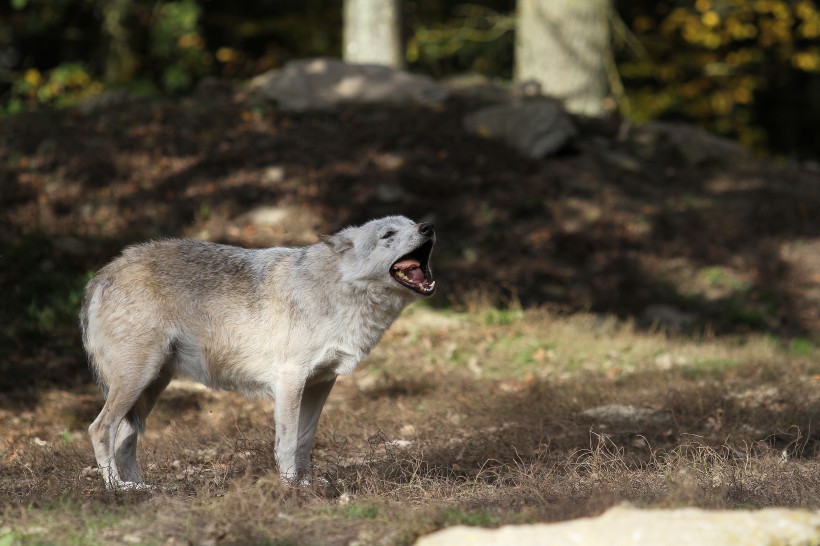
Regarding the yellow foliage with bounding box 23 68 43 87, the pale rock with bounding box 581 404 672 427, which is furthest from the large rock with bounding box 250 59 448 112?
the pale rock with bounding box 581 404 672 427

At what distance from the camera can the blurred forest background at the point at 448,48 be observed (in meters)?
21.1

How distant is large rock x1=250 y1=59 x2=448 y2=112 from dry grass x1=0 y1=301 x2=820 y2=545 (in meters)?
5.76

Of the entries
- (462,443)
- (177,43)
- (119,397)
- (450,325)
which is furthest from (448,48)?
(119,397)

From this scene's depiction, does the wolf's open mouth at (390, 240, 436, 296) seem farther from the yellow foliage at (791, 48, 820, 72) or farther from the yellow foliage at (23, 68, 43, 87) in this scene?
the yellow foliage at (791, 48, 820, 72)

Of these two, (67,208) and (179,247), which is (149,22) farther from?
(179,247)

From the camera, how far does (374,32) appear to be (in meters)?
17.5

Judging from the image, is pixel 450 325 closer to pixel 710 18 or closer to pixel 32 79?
pixel 32 79

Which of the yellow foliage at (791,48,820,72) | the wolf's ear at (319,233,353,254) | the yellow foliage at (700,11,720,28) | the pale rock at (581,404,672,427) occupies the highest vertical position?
the wolf's ear at (319,233,353,254)

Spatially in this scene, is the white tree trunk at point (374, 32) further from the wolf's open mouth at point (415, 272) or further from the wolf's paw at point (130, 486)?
the wolf's paw at point (130, 486)

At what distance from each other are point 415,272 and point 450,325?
200 inches

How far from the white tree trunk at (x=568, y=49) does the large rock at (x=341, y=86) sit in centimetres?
212

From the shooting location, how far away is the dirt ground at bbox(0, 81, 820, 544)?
19.5 ft

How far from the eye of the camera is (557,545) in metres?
4.40

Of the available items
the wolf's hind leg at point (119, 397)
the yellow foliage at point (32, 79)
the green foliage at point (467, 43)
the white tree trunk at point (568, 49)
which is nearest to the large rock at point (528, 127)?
the white tree trunk at point (568, 49)
